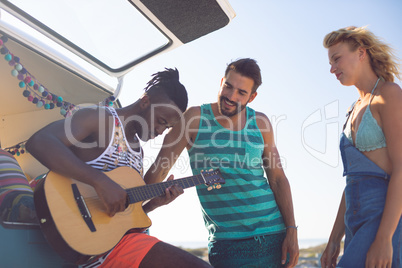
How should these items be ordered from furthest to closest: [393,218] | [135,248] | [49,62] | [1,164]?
1. [49,62]
2. [1,164]
3. [135,248]
4. [393,218]

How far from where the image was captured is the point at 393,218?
1.69 m

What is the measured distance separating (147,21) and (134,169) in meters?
0.95

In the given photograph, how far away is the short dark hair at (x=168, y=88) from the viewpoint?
8.14 ft

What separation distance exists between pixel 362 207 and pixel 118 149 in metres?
1.32

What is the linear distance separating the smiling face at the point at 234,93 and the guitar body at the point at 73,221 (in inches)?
34.8

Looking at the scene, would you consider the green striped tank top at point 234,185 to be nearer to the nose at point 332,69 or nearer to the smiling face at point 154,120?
the smiling face at point 154,120

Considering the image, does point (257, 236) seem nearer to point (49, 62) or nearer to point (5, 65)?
point (49, 62)

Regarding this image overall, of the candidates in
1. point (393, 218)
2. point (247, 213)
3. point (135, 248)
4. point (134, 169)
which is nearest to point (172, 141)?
point (134, 169)

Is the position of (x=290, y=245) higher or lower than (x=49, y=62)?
lower

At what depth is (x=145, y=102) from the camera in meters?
2.44

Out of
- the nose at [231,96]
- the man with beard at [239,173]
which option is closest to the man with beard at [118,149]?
the man with beard at [239,173]

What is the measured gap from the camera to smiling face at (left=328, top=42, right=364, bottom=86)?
1980 mm

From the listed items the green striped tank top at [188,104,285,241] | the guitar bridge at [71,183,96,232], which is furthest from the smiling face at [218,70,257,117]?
the guitar bridge at [71,183,96,232]

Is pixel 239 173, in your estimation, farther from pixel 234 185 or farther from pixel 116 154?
pixel 116 154
